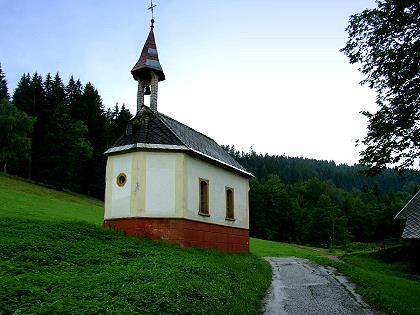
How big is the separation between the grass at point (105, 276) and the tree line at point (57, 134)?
40.6 meters

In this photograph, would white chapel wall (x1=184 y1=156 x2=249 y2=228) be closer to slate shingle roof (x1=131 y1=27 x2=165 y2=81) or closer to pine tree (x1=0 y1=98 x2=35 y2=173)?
slate shingle roof (x1=131 y1=27 x2=165 y2=81)

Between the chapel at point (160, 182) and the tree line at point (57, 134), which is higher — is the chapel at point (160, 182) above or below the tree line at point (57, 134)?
below

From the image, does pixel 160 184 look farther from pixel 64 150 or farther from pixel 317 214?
pixel 317 214

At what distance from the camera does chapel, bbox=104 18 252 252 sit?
21172mm

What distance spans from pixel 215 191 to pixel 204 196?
3.84 ft

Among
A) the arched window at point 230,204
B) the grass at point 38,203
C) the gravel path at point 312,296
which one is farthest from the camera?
the grass at point 38,203

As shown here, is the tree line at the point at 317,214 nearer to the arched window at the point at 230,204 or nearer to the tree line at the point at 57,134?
the tree line at the point at 57,134

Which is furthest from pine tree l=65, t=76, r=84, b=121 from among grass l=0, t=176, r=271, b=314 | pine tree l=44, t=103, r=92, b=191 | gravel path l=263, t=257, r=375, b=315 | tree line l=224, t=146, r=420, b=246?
gravel path l=263, t=257, r=375, b=315

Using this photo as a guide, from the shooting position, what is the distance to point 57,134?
5903 cm

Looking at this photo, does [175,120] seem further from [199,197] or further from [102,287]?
[102,287]

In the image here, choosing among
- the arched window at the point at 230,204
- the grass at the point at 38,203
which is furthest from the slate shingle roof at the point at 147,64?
the grass at the point at 38,203

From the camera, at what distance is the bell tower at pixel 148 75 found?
24875 millimetres

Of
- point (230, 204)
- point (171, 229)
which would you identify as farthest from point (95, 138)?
point (171, 229)

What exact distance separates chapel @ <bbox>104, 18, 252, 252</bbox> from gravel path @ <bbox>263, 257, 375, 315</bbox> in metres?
5.40
